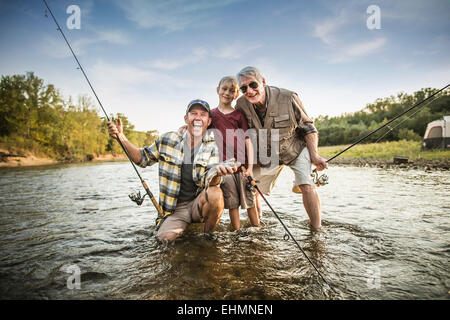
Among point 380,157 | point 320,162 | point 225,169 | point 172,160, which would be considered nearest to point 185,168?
point 172,160

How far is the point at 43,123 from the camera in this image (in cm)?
4297

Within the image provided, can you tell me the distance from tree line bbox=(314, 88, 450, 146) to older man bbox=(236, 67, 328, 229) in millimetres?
13705

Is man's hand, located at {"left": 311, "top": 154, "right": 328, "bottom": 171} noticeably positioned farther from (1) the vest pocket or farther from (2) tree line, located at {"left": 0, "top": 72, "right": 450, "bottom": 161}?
(2) tree line, located at {"left": 0, "top": 72, "right": 450, "bottom": 161}

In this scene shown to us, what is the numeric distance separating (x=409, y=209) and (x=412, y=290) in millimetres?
3493

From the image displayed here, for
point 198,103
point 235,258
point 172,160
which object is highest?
point 198,103

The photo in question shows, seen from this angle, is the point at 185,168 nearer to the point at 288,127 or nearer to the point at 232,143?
the point at 232,143

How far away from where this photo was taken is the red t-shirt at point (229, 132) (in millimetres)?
3689

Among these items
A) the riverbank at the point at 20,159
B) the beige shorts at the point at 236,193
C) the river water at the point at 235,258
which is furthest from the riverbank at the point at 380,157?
the beige shorts at the point at 236,193

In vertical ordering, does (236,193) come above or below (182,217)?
above

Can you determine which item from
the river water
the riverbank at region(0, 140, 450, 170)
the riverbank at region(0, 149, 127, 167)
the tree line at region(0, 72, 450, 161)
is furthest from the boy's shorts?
the riverbank at region(0, 149, 127, 167)

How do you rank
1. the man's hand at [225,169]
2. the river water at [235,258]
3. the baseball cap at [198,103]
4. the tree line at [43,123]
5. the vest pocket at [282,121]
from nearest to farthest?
the river water at [235,258] → the man's hand at [225,169] → the baseball cap at [198,103] → the vest pocket at [282,121] → the tree line at [43,123]

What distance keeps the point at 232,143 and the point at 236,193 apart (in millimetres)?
857

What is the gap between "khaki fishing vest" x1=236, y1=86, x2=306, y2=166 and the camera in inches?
150

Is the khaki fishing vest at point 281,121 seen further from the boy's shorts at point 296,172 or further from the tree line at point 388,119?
the tree line at point 388,119
